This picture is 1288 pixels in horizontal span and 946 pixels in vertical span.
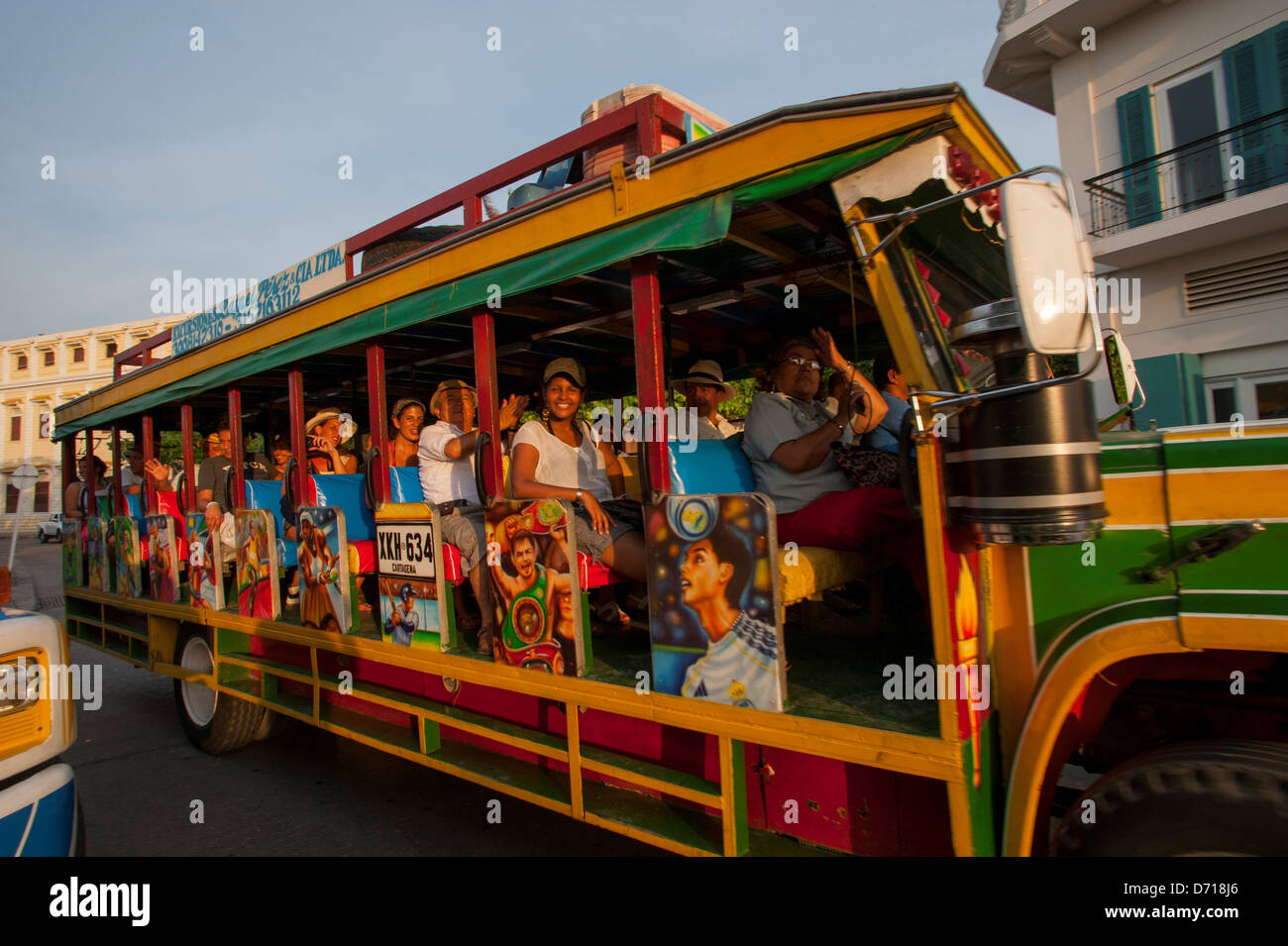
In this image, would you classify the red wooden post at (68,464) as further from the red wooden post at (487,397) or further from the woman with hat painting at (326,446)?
the red wooden post at (487,397)

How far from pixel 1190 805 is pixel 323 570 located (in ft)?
12.2

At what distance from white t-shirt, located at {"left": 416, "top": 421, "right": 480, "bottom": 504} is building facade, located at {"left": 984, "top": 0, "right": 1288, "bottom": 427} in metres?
8.75

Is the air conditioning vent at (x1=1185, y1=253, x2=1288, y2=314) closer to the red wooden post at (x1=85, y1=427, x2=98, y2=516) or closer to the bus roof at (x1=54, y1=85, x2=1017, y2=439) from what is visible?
the bus roof at (x1=54, y1=85, x2=1017, y2=439)

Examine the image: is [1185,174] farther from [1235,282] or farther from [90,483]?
[90,483]

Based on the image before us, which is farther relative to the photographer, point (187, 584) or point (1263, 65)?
point (1263, 65)

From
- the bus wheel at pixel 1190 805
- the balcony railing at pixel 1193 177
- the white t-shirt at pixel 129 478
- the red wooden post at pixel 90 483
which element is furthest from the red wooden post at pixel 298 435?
the balcony railing at pixel 1193 177

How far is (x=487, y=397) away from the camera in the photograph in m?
3.28

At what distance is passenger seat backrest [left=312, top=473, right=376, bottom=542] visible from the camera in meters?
4.57

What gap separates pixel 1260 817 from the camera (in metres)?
1.67

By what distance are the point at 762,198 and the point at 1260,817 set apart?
205cm

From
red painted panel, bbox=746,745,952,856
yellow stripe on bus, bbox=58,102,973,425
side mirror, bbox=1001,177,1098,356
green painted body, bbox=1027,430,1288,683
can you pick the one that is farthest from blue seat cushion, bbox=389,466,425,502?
side mirror, bbox=1001,177,1098,356

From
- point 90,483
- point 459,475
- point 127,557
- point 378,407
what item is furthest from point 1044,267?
point 90,483
